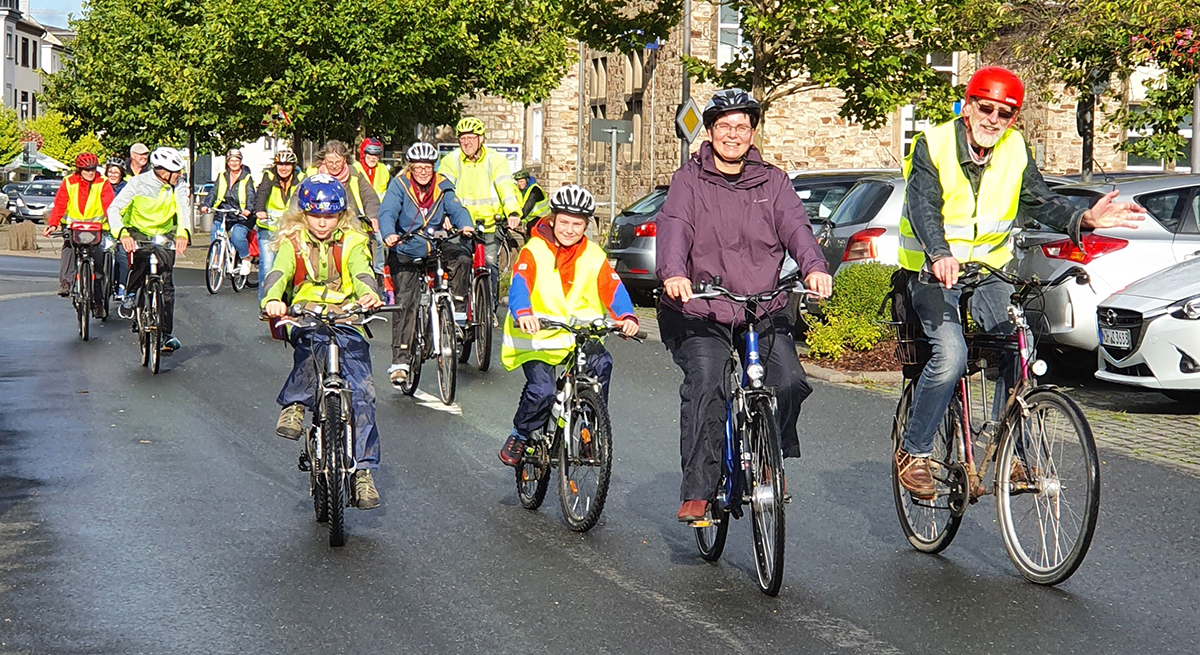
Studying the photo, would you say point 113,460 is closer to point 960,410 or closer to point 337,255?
point 337,255

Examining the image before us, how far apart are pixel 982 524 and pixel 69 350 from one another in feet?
32.0

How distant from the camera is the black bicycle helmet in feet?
20.8

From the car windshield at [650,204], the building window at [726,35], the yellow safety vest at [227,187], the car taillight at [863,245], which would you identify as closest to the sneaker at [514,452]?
the car taillight at [863,245]

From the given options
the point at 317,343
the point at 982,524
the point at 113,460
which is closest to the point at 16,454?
the point at 113,460

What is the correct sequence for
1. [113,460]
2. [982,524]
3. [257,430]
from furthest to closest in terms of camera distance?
[257,430] → [113,460] → [982,524]

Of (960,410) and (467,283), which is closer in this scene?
(960,410)

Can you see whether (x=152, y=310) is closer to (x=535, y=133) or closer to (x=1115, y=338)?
(x=1115, y=338)

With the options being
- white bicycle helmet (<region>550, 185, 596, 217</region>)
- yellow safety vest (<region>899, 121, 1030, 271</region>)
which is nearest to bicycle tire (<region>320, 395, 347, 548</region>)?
white bicycle helmet (<region>550, 185, 596, 217</region>)

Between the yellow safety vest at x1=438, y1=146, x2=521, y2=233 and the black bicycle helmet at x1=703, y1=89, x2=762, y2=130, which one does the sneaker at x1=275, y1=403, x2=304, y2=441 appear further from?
the yellow safety vest at x1=438, y1=146, x2=521, y2=233

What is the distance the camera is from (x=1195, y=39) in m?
15.3

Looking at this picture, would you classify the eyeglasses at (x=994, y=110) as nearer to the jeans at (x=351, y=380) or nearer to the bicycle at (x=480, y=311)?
the jeans at (x=351, y=380)

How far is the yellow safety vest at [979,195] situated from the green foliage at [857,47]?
57.7 ft

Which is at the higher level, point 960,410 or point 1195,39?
point 1195,39

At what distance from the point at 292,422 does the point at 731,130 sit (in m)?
Result: 2.51
